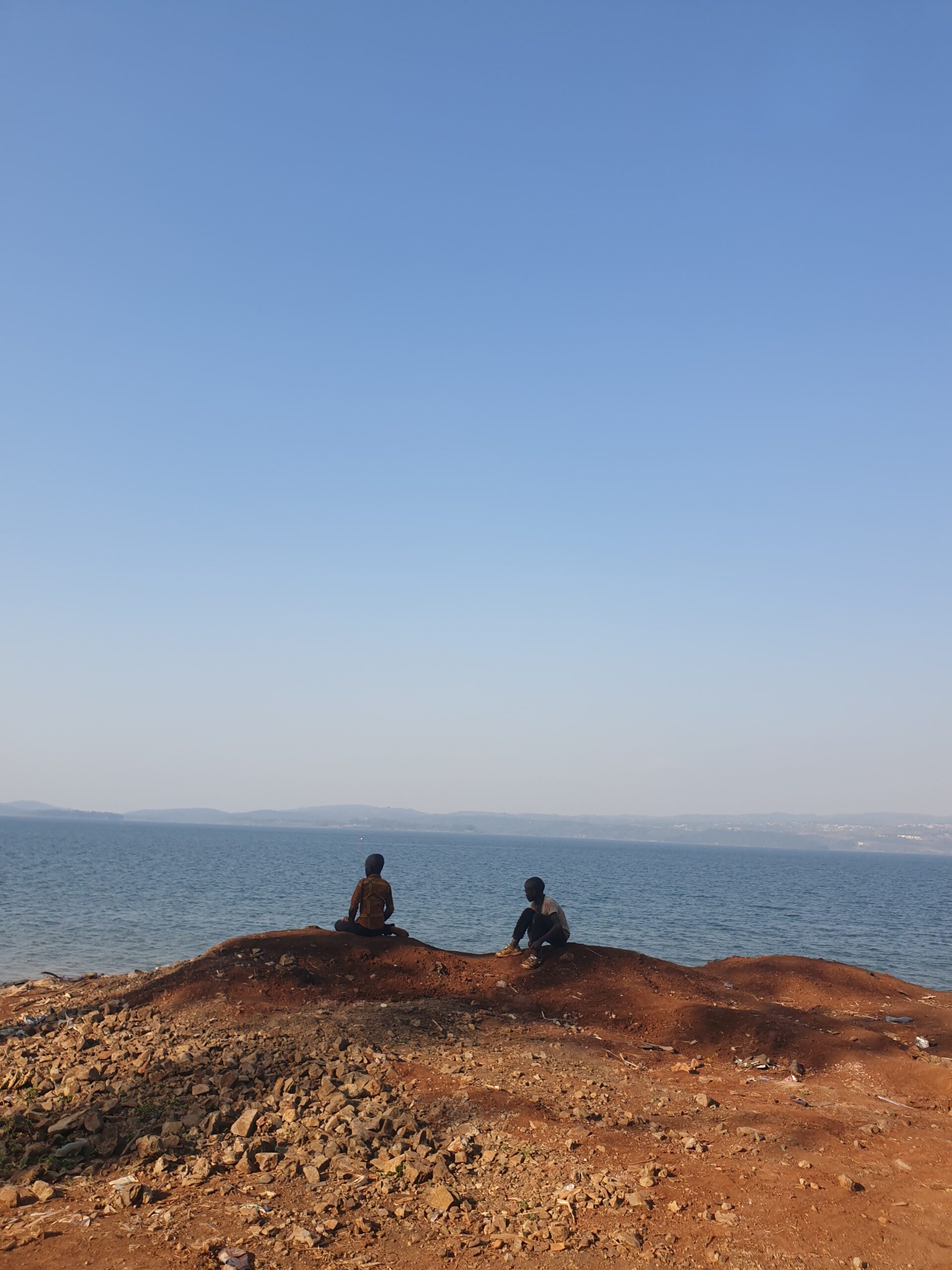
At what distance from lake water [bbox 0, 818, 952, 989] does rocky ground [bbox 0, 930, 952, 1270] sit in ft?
50.3

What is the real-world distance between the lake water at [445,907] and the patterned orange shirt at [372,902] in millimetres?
13769

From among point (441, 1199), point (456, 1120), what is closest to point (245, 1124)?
point (456, 1120)

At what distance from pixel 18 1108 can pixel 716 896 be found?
213 feet

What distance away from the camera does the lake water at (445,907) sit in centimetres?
3195

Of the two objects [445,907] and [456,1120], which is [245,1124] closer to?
[456,1120]

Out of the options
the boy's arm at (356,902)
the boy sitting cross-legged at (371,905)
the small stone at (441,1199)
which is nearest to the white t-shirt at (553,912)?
the boy sitting cross-legged at (371,905)

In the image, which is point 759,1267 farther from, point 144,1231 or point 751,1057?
point 751,1057

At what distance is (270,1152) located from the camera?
7410mm

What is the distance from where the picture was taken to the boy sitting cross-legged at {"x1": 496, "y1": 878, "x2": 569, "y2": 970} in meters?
14.0

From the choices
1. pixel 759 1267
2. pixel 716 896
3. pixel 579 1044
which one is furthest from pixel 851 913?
pixel 759 1267

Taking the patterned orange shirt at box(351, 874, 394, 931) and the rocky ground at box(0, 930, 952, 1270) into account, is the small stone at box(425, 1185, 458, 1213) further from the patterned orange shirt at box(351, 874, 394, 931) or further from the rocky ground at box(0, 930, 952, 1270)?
the patterned orange shirt at box(351, 874, 394, 931)

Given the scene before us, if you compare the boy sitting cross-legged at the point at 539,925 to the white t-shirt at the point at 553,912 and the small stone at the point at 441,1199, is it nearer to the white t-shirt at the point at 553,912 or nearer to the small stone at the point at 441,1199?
the white t-shirt at the point at 553,912

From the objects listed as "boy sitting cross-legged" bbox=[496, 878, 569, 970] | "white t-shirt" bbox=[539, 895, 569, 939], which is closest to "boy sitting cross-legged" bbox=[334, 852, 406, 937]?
"boy sitting cross-legged" bbox=[496, 878, 569, 970]

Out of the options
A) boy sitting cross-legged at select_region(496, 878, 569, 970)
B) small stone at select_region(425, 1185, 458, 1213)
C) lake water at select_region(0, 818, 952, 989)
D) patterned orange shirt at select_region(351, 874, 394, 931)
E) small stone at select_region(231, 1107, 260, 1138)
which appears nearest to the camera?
small stone at select_region(425, 1185, 458, 1213)
